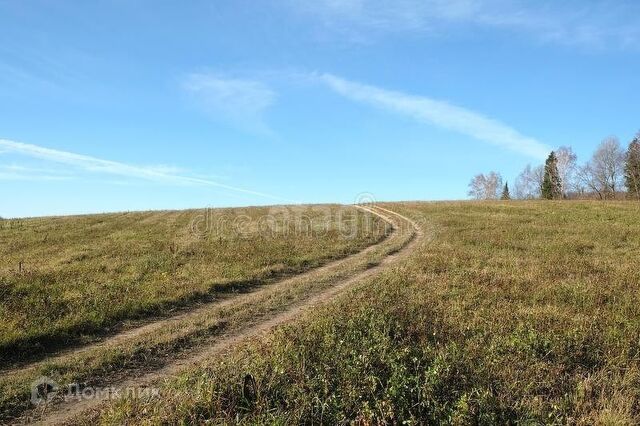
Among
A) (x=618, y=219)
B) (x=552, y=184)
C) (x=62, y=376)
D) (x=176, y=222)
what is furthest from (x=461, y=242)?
(x=552, y=184)

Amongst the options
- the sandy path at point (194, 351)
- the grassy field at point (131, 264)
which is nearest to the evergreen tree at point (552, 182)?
the grassy field at point (131, 264)

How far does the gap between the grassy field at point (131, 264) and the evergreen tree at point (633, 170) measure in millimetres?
69902

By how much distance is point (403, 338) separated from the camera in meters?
9.49

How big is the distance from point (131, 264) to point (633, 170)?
91475mm

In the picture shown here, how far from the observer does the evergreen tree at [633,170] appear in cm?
8406

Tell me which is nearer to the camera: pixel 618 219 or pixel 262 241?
pixel 262 241

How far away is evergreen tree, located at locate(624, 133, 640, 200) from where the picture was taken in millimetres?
84062

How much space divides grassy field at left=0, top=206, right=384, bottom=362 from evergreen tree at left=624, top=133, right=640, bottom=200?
69.9 m

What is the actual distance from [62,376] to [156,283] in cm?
800

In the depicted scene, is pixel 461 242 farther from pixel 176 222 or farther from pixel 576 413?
pixel 176 222
